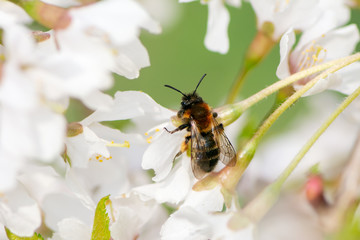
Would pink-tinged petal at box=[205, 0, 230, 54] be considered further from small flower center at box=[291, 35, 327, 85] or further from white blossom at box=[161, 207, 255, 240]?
white blossom at box=[161, 207, 255, 240]

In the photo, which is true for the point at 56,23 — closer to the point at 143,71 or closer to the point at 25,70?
the point at 25,70

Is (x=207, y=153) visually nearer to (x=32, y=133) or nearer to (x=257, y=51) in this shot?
(x=257, y=51)

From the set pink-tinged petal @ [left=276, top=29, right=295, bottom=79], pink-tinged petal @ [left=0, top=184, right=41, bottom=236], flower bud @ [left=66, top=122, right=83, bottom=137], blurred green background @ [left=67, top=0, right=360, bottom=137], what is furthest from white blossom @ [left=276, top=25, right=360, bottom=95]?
blurred green background @ [left=67, top=0, right=360, bottom=137]

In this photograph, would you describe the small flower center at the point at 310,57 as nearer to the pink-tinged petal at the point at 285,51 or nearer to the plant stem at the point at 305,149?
the pink-tinged petal at the point at 285,51

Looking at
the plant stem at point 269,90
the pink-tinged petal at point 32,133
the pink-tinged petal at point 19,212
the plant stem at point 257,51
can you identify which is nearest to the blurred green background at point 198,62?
the plant stem at point 257,51

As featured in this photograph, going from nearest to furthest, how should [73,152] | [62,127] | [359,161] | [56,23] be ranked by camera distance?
[62,127], [56,23], [73,152], [359,161]

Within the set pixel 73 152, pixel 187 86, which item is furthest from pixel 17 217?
pixel 187 86

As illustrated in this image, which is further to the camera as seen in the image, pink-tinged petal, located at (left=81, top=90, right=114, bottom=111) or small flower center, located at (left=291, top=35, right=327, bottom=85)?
small flower center, located at (left=291, top=35, right=327, bottom=85)
